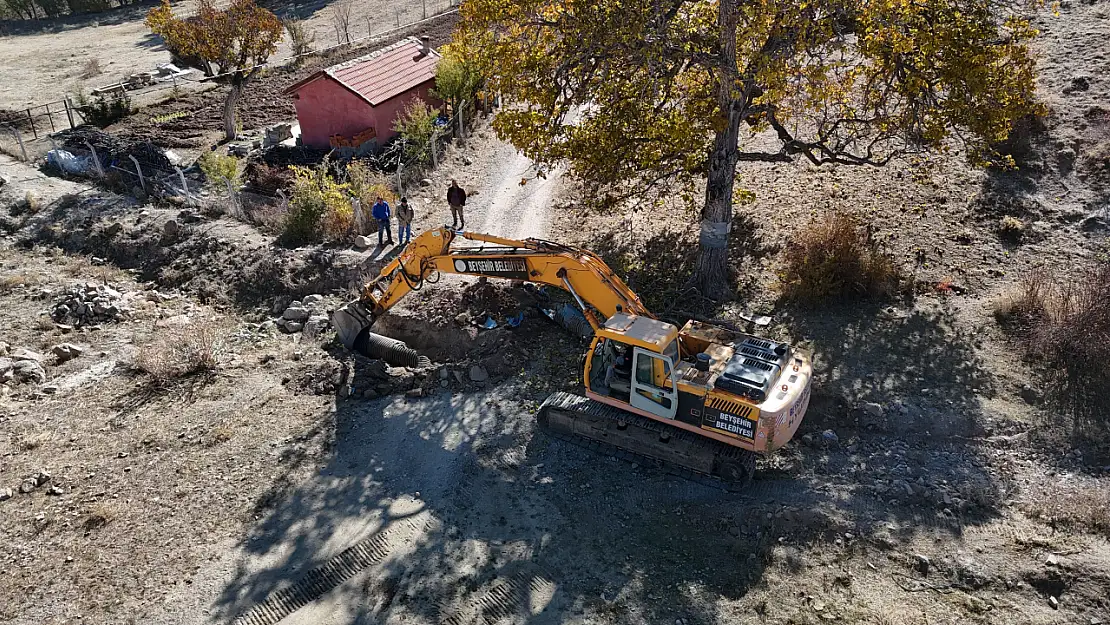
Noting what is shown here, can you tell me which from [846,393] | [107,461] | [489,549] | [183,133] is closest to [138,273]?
[107,461]

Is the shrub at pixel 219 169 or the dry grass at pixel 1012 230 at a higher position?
the shrub at pixel 219 169

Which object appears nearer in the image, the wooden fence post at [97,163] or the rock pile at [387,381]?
the rock pile at [387,381]

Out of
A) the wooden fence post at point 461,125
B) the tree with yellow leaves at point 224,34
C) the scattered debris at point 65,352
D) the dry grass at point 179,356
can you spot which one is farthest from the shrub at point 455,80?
the scattered debris at point 65,352

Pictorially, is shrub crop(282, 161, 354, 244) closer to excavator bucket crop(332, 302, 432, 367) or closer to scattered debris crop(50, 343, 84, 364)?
excavator bucket crop(332, 302, 432, 367)

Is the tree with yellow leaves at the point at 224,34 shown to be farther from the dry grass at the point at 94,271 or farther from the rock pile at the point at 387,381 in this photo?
the rock pile at the point at 387,381

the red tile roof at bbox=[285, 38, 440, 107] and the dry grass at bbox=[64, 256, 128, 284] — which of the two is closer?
the dry grass at bbox=[64, 256, 128, 284]

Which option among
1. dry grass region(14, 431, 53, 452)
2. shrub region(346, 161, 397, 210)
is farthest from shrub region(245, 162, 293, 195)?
dry grass region(14, 431, 53, 452)

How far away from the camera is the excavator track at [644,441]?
10898mm

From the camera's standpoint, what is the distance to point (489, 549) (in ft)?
33.3

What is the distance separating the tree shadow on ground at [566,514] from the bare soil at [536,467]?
0.04 meters

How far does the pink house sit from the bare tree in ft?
43.1

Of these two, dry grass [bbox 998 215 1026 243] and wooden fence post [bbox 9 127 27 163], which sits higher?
wooden fence post [bbox 9 127 27 163]

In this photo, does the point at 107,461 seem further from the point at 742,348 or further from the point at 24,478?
the point at 742,348

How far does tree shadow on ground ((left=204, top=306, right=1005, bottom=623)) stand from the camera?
9.52 m
